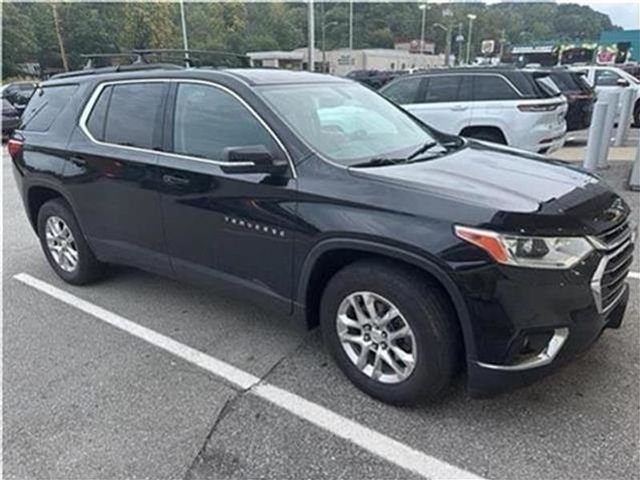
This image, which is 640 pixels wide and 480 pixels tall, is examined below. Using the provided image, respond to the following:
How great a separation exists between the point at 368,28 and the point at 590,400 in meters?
96.9

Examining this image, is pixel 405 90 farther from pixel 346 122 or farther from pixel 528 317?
Result: pixel 528 317

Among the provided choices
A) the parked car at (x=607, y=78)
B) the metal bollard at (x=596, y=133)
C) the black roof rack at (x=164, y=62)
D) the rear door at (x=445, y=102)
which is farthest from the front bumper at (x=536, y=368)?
the parked car at (x=607, y=78)

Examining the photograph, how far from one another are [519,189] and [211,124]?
1.86m

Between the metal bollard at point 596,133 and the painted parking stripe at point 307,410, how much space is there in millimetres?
6539

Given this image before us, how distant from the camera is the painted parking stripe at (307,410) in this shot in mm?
2402

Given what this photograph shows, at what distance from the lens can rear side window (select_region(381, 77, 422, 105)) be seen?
886cm

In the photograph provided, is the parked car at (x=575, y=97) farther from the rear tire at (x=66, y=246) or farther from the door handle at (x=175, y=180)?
the rear tire at (x=66, y=246)

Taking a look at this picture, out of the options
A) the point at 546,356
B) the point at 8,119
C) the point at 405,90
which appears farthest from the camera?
the point at 8,119

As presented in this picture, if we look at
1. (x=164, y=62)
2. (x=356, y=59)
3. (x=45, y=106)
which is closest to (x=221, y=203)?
(x=164, y=62)

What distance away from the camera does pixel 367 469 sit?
239 centimetres

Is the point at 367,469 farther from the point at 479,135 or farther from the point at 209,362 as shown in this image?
the point at 479,135

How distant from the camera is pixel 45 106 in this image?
454 centimetres

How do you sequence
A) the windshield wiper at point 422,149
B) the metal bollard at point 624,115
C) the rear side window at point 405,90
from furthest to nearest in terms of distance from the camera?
the metal bollard at point 624,115
the rear side window at point 405,90
the windshield wiper at point 422,149

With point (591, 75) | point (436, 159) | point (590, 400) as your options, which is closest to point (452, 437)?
point (590, 400)
